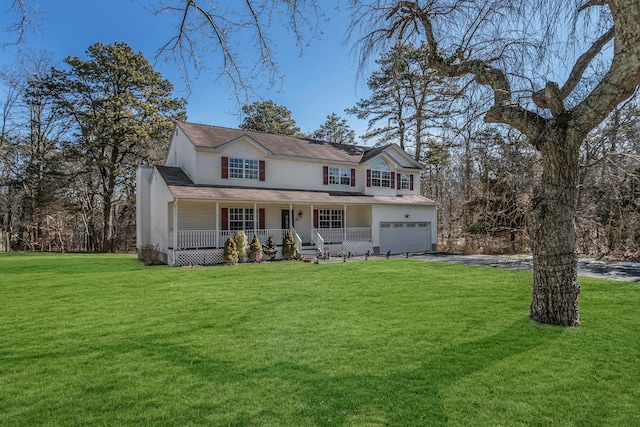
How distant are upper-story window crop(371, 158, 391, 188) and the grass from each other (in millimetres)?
13302

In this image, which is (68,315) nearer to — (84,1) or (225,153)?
(84,1)

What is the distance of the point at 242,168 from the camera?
18.0 meters

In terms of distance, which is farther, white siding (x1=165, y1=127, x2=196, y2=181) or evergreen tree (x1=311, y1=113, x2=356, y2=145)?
evergreen tree (x1=311, y1=113, x2=356, y2=145)

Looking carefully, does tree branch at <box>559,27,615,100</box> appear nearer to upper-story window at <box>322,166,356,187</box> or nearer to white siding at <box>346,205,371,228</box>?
white siding at <box>346,205,371,228</box>

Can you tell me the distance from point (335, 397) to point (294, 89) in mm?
4872

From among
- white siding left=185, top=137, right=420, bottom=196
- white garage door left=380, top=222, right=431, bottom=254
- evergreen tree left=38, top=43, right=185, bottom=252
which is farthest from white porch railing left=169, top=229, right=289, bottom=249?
evergreen tree left=38, top=43, right=185, bottom=252

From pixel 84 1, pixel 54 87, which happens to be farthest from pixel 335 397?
pixel 54 87

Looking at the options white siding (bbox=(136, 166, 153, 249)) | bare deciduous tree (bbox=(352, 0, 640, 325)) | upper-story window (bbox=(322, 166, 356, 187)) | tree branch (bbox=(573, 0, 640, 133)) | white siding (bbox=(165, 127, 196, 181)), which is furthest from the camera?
upper-story window (bbox=(322, 166, 356, 187))

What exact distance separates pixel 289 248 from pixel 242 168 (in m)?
4.93

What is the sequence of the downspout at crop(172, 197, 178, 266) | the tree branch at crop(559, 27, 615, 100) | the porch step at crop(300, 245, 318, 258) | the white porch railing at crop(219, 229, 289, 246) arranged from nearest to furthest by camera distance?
the tree branch at crop(559, 27, 615, 100), the downspout at crop(172, 197, 178, 266), the white porch railing at crop(219, 229, 289, 246), the porch step at crop(300, 245, 318, 258)

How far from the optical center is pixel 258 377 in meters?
4.12

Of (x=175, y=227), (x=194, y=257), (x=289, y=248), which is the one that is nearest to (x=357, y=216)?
(x=289, y=248)

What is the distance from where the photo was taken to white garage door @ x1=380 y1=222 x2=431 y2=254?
20406mm

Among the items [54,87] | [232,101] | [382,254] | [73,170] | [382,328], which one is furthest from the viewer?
[73,170]
